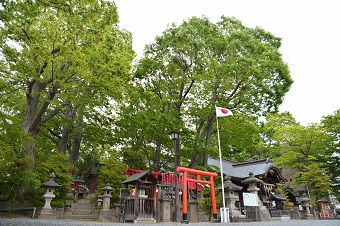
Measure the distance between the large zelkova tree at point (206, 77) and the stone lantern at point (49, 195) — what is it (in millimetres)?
5910

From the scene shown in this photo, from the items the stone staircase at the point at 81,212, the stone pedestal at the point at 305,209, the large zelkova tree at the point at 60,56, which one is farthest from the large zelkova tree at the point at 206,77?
the stone pedestal at the point at 305,209

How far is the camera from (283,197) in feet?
69.8

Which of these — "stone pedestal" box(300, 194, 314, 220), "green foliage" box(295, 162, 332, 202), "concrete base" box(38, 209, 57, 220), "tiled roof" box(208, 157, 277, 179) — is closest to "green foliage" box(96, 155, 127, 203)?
"concrete base" box(38, 209, 57, 220)

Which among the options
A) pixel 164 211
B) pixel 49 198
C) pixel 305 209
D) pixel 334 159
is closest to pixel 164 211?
pixel 164 211

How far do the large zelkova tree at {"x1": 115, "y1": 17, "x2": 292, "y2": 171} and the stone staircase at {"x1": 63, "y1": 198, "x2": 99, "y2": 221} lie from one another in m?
5.10

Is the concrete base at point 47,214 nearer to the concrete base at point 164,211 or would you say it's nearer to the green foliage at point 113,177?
the green foliage at point 113,177

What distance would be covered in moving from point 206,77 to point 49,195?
37.0 feet

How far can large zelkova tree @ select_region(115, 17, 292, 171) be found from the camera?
47.5 feet

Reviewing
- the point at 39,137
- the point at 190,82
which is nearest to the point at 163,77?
the point at 190,82

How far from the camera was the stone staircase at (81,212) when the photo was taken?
1306 centimetres

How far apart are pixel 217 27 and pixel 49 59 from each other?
10917 mm

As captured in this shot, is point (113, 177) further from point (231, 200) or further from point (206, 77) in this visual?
point (206, 77)

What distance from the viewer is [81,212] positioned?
14.5 m

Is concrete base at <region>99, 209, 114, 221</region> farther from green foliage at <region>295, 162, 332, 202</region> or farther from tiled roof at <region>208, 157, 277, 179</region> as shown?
green foliage at <region>295, 162, 332, 202</region>
